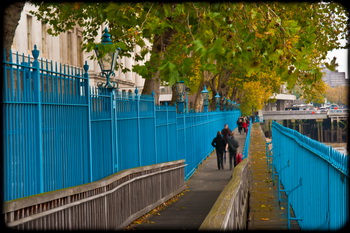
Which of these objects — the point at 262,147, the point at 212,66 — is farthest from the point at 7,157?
the point at 262,147

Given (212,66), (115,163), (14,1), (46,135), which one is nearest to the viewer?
(46,135)

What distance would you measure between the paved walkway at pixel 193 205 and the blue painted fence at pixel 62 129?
1220 mm

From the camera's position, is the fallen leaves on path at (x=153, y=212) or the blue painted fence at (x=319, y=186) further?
the fallen leaves on path at (x=153, y=212)

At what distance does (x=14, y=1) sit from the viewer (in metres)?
9.62

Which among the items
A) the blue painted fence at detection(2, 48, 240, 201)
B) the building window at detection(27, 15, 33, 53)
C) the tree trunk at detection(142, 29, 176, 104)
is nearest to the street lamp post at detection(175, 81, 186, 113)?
the tree trunk at detection(142, 29, 176, 104)

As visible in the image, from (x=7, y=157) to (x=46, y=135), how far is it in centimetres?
108

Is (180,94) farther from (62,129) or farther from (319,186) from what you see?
(319,186)

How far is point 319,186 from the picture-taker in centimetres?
760

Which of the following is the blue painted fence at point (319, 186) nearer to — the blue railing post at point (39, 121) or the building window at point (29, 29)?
the blue railing post at point (39, 121)

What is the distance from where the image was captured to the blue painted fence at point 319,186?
5.77m

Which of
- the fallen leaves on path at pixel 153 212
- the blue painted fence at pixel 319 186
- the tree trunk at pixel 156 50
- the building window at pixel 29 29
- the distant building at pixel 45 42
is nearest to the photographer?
the blue painted fence at pixel 319 186

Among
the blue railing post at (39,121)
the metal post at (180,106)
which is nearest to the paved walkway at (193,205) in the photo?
the metal post at (180,106)

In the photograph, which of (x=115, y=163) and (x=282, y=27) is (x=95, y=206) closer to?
(x=115, y=163)

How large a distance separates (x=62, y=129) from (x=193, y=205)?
6.04 metres
